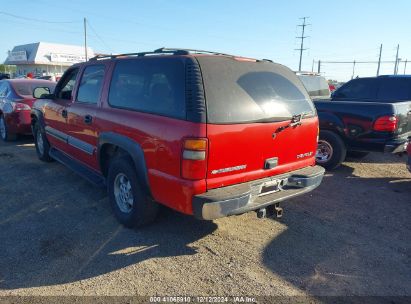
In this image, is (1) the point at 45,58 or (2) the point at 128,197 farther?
(1) the point at 45,58

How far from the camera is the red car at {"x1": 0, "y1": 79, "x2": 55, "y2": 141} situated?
316 inches

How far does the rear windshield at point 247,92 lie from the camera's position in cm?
308

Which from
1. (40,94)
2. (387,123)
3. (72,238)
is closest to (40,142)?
(40,94)

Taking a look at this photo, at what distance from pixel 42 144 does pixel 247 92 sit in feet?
15.9

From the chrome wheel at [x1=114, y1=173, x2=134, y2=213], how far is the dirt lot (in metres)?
0.25

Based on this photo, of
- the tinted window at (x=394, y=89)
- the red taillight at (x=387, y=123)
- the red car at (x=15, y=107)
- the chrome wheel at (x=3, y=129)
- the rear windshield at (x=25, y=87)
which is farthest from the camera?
the chrome wheel at (x=3, y=129)

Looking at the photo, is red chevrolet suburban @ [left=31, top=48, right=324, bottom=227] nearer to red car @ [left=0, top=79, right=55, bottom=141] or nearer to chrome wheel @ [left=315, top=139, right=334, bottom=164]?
chrome wheel @ [left=315, top=139, right=334, bottom=164]

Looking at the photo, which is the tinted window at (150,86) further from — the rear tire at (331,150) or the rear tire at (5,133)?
the rear tire at (5,133)

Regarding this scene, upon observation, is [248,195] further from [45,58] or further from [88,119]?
[45,58]

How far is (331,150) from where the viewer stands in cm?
631

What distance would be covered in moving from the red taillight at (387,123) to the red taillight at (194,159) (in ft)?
13.2

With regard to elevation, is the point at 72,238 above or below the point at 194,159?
below

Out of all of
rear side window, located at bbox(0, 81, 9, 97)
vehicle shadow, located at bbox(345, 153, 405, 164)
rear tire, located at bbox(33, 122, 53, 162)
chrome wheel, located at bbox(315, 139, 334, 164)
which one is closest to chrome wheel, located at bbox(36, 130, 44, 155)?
rear tire, located at bbox(33, 122, 53, 162)

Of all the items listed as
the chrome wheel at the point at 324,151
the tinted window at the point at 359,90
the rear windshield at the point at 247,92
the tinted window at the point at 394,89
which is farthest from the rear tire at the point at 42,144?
the tinted window at the point at 394,89
